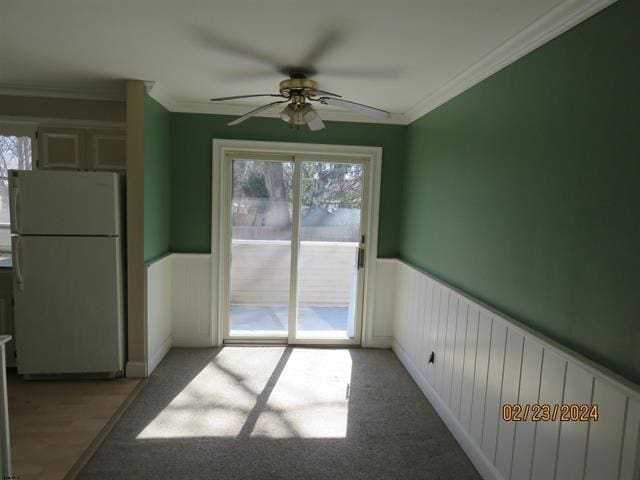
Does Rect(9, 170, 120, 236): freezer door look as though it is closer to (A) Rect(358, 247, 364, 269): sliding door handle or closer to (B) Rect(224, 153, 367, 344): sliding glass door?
(B) Rect(224, 153, 367, 344): sliding glass door

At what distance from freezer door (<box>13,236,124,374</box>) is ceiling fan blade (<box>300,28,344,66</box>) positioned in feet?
6.41

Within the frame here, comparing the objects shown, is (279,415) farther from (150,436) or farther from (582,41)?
(582,41)

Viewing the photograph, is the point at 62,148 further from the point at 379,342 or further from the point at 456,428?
the point at 456,428

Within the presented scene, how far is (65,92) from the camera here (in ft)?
10.4

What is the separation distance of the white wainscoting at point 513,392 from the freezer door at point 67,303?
8.08 feet

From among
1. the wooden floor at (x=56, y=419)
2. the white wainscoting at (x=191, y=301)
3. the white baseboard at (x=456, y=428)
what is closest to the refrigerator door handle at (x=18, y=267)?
the wooden floor at (x=56, y=419)

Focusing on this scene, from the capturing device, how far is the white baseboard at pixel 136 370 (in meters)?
3.05

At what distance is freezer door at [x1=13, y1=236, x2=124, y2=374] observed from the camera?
2.79 metres

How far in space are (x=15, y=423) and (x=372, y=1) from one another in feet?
10.5

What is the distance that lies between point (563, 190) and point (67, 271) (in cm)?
323

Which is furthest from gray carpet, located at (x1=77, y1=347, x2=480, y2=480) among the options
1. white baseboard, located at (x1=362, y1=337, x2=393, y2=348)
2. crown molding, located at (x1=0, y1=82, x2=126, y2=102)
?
crown molding, located at (x1=0, y1=82, x2=126, y2=102)

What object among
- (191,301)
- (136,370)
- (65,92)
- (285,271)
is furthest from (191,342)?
(65,92)

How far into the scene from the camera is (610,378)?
127 centimetres

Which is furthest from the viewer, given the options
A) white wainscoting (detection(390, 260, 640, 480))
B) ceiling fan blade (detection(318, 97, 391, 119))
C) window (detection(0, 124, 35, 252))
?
window (detection(0, 124, 35, 252))
